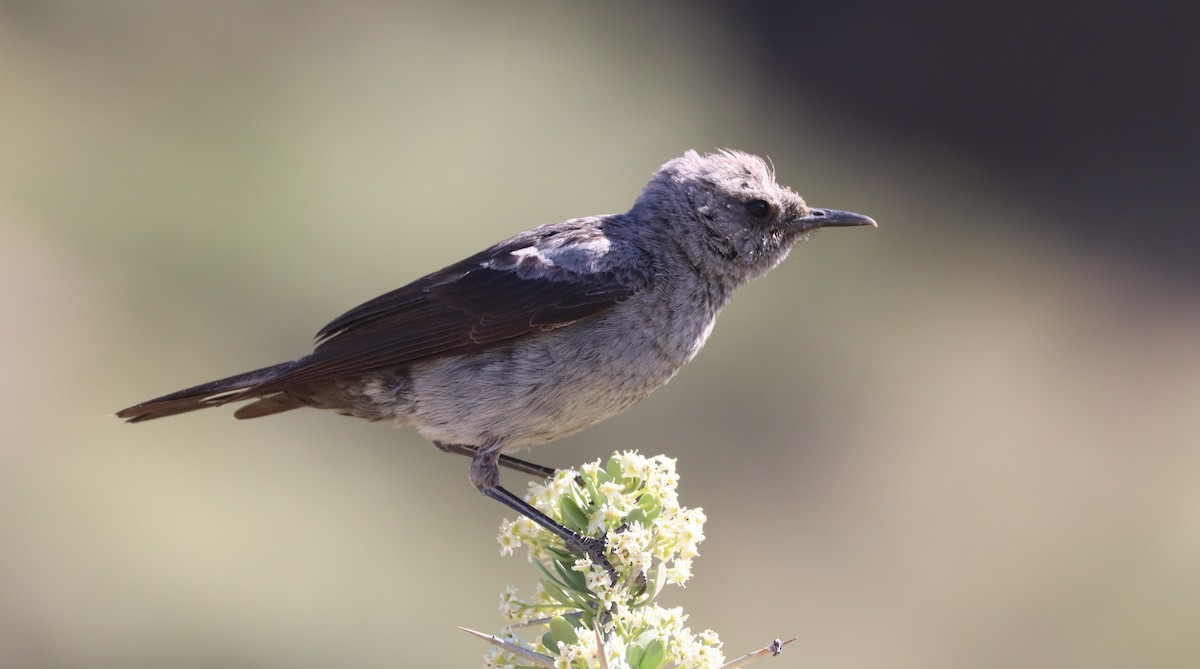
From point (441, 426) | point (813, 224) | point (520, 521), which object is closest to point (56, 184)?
point (441, 426)

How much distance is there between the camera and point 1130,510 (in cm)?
948

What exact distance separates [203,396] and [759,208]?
2.35 meters

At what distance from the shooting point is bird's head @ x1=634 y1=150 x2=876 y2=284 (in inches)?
193

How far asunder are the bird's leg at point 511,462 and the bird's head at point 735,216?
1053 mm

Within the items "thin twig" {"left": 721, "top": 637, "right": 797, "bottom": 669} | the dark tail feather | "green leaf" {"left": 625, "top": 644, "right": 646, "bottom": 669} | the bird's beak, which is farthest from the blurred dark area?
"green leaf" {"left": 625, "top": 644, "right": 646, "bottom": 669}

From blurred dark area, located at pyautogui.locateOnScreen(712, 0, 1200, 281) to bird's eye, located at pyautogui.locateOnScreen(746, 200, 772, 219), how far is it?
840 cm

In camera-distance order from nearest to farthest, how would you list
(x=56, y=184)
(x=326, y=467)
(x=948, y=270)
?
(x=326, y=467) < (x=56, y=184) < (x=948, y=270)

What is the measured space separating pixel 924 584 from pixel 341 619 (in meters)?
4.36

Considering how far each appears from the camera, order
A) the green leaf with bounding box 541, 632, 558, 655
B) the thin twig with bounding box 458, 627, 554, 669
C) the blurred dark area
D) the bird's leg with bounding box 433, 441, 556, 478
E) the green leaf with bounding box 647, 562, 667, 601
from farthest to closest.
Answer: the blurred dark area → the bird's leg with bounding box 433, 441, 556, 478 → the green leaf with bounding box 647, 562, 667, 601 → the green leaf with bounding box 541, 632, 558, 655 → the thin twig with bounding box 458, 627, 554, 669

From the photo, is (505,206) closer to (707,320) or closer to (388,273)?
(388,273)

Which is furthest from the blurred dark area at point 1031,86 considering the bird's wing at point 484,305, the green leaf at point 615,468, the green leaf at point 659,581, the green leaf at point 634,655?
the green leaf at point 634,655

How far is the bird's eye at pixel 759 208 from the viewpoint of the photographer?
194 inches

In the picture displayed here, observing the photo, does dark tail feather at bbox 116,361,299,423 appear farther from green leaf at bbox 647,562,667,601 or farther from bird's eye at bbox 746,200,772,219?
green leaf at bbox 647,562,667,601

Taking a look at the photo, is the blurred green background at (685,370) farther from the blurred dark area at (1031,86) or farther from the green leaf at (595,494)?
the green leaf at (595,494)
